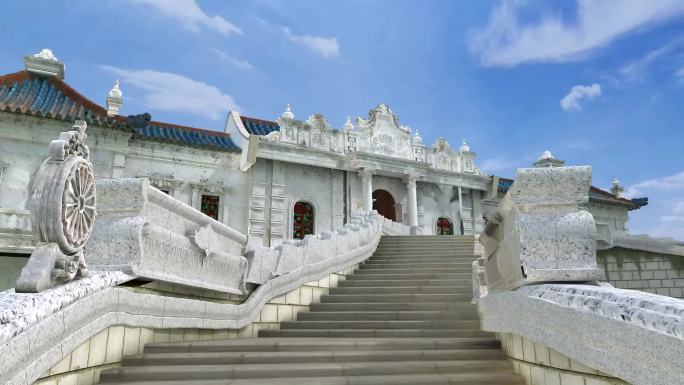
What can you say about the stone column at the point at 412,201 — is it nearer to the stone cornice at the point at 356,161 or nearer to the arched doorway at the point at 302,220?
the stone cornice at the point at 356,161

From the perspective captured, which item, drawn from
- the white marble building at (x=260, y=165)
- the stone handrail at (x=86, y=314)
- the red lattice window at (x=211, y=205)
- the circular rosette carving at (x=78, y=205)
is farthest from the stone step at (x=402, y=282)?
the red lattice window at (x=211, y=205)

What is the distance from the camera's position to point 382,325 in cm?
734

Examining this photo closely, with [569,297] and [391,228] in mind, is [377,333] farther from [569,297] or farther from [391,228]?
[391,228]

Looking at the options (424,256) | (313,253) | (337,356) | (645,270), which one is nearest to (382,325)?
(337,356)

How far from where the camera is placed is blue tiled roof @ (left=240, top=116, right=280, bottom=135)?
20.7m

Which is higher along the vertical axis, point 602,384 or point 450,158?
point 450,158

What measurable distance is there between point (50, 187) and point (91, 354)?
1.62 metres

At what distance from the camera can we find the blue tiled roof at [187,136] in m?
17.7

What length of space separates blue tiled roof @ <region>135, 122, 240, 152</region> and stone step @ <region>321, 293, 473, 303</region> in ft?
36.6

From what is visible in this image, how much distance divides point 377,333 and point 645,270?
11.9 m

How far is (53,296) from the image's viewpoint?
10.5ft

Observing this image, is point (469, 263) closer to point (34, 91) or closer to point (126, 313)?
point (126, 313)

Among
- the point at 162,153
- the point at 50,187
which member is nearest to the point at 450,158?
the point at 162,153

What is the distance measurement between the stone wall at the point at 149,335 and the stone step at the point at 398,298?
45 cm
